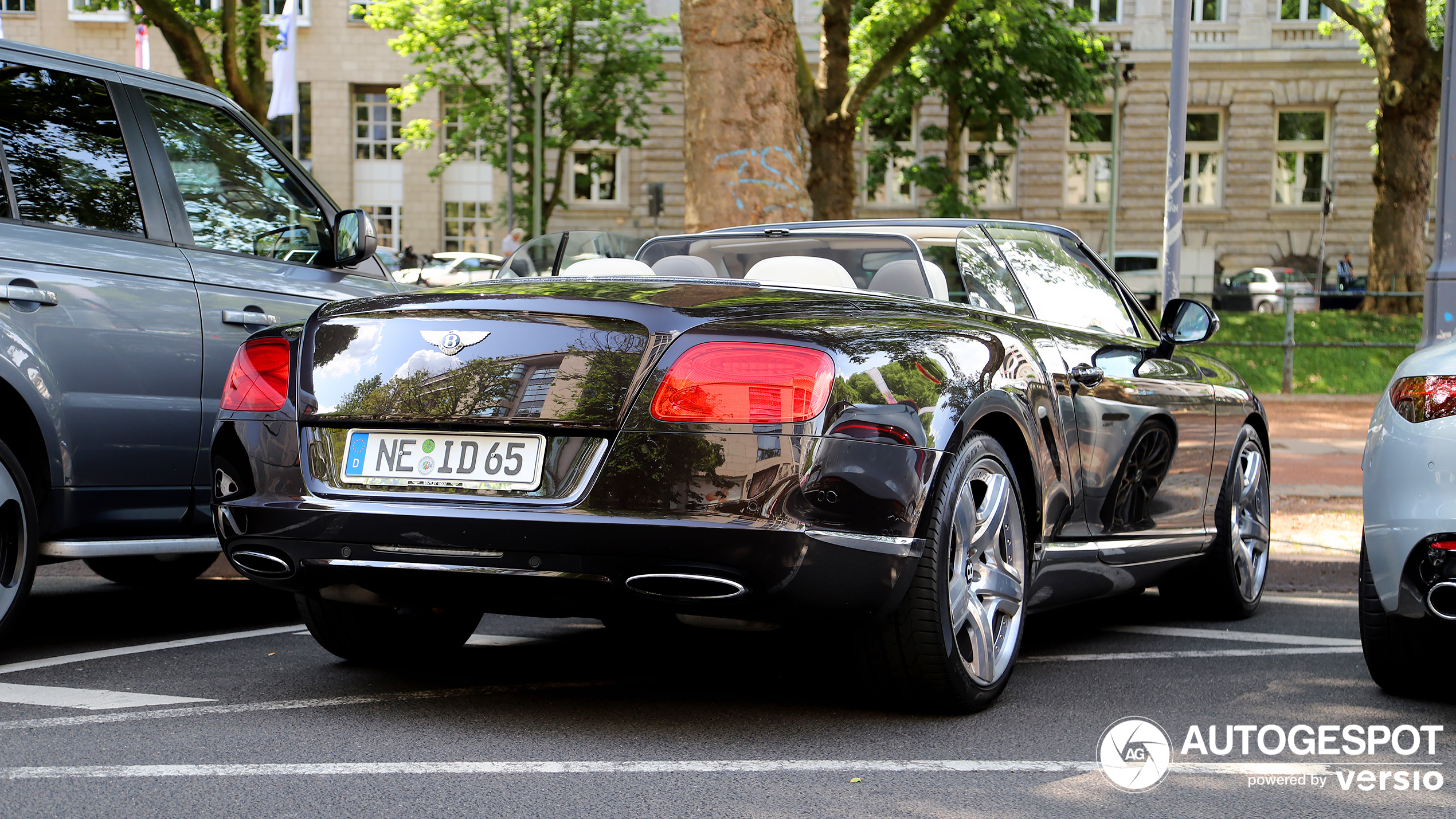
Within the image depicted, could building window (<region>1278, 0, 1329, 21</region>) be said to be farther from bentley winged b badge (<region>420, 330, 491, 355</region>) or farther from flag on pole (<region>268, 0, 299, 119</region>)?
bentley winged b badge (<region>420, 330, 491, 355</region>)

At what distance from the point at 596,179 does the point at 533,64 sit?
21.3 ft

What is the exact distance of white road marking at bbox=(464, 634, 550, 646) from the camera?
17.5ft

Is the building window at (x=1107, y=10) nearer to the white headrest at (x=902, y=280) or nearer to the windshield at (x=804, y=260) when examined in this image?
the windshield at (x=804, y=260)

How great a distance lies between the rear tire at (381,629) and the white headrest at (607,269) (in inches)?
44.0

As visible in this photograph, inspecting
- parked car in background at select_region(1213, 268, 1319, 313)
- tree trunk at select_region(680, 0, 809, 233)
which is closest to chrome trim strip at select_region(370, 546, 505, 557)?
tree trunk at select_region(680, 0, 809, 233)

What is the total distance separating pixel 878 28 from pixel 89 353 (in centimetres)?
2019

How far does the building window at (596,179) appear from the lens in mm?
44094

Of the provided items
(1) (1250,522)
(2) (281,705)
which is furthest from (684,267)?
(1) (1250,522)

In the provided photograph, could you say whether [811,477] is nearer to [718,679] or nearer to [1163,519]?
[718,679]

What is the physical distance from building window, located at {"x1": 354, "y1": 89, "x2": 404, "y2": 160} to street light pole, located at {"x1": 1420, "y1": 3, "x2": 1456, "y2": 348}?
46.3 meters

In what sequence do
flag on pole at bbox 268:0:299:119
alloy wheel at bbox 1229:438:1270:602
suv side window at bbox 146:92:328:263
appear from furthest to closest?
flag on pole at bbox 268:0:299:119 → alloy wheel at bbox 1229:438:1270:602 → suv side window at bbox 146:92:328:263

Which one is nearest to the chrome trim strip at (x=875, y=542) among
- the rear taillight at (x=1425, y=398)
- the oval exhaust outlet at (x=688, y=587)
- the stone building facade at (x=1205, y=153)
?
the oval exhaust outlet at (x=688, y=587)

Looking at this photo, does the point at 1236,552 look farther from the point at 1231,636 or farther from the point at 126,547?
the point at 126,547

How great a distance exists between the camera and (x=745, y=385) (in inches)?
142
